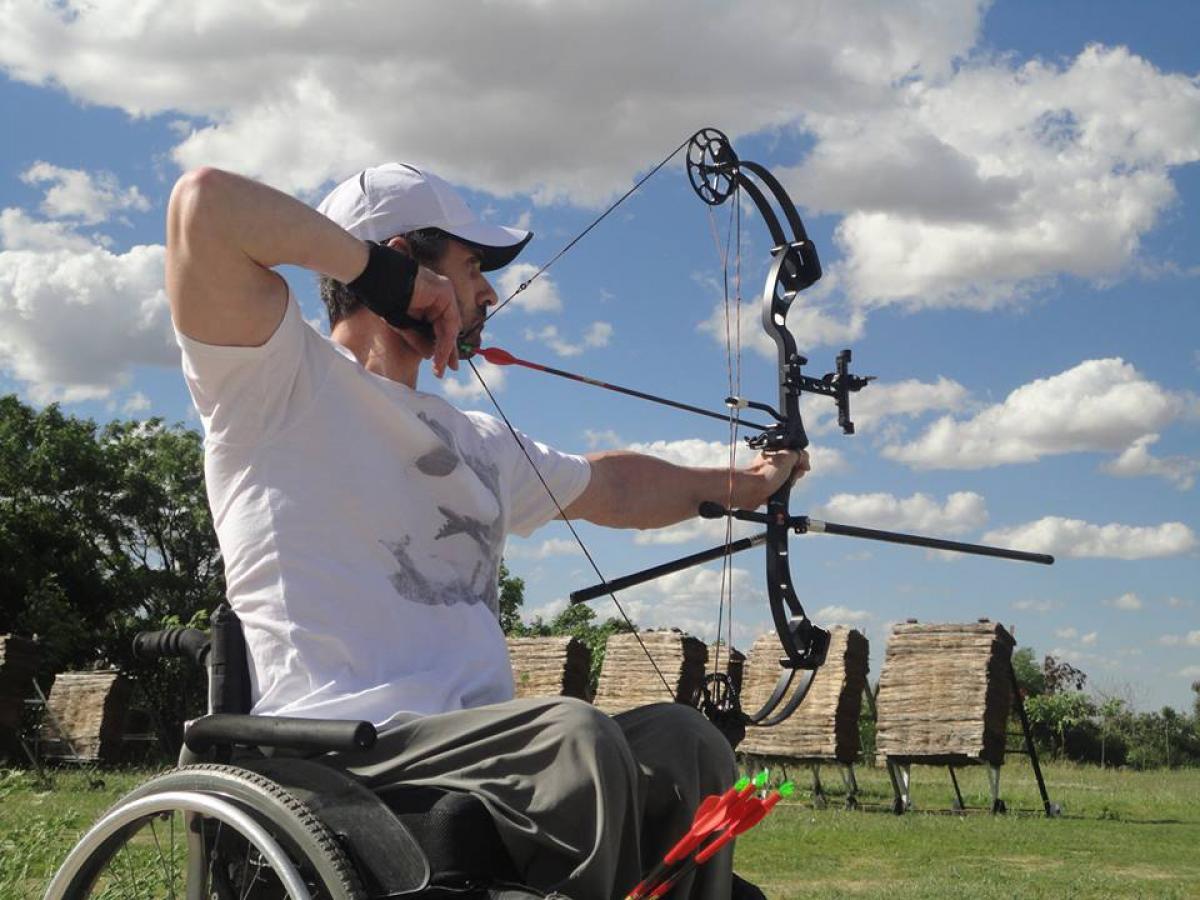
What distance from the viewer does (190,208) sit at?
72.1 inches

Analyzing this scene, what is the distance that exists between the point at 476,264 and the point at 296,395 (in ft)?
1.46

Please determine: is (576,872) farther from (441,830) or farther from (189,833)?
(189,833)

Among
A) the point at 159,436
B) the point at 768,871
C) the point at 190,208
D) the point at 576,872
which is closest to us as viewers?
the point at 576,872

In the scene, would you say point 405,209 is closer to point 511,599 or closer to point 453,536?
point 453,536

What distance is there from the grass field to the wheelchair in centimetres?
208

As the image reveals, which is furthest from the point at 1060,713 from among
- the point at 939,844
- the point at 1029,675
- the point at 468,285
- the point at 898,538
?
the point at 468,285

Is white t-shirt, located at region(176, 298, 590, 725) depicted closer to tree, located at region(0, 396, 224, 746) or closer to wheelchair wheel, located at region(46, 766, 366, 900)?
wheelchair wheel, located at region(46, 766, 366, 900)

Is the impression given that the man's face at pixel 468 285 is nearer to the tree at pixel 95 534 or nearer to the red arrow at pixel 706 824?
the red arrow at pixel 706 824

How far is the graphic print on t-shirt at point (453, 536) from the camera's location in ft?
6.41

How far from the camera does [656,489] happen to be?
8.98 feet

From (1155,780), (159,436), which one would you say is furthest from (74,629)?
(1155,780)

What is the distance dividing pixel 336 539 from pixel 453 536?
19 centimetres

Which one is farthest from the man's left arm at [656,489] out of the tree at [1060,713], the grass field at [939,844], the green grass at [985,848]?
the tree at [1060,713]

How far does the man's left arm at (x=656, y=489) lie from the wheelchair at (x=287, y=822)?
865 mm
